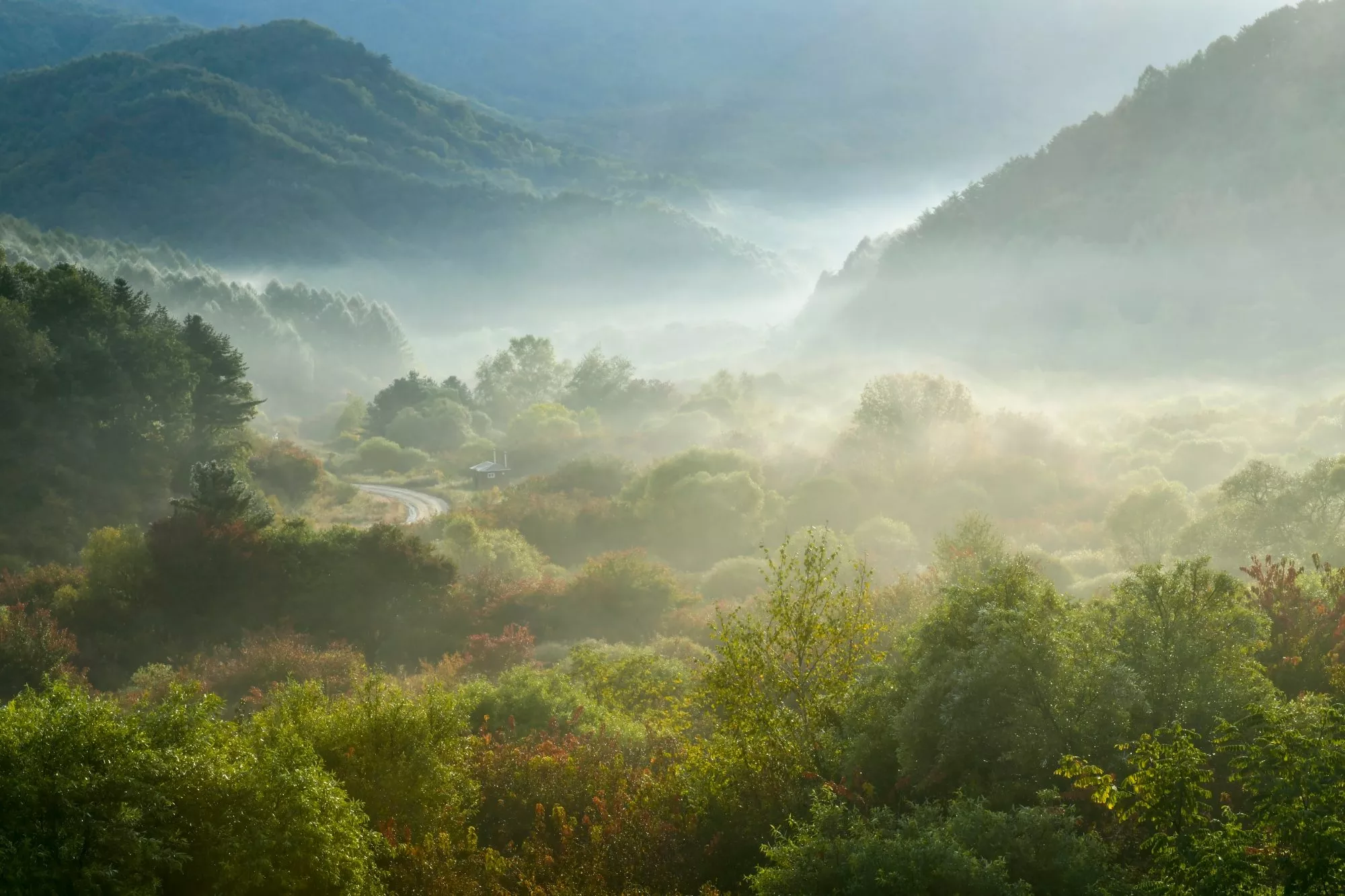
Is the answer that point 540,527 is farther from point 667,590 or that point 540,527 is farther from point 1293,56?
point 1293,56

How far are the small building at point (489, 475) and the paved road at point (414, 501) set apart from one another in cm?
715

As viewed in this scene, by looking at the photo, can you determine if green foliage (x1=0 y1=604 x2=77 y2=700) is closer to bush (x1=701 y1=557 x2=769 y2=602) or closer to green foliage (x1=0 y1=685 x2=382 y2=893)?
green foliage (x1=0 y1=685 x2=382 y2=893)

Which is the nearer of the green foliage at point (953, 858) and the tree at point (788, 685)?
the green foliage at point (953, 858)

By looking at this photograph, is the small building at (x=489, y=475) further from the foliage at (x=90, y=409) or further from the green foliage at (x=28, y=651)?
the green foliage at (x=28, y=651)

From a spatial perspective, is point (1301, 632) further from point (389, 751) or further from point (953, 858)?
point (389, 751)

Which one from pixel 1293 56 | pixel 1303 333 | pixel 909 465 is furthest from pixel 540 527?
pixel 1293 56

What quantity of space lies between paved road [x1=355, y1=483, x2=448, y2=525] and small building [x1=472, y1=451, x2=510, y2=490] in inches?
281

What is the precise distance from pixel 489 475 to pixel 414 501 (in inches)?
565

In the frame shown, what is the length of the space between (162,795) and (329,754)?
4.41 metres

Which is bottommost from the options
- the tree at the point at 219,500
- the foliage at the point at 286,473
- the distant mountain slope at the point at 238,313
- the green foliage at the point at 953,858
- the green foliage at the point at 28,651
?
the green foliage at the point at 953,858

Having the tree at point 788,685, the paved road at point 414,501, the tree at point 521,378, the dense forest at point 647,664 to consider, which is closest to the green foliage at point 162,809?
the dense forest at point 647,664

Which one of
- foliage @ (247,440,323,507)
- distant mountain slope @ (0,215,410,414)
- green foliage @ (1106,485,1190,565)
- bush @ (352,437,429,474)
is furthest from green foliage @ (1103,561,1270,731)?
distant mountain slope @ (0,215,410,414)

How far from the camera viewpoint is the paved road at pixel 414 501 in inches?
2793

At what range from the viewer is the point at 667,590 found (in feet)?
152
